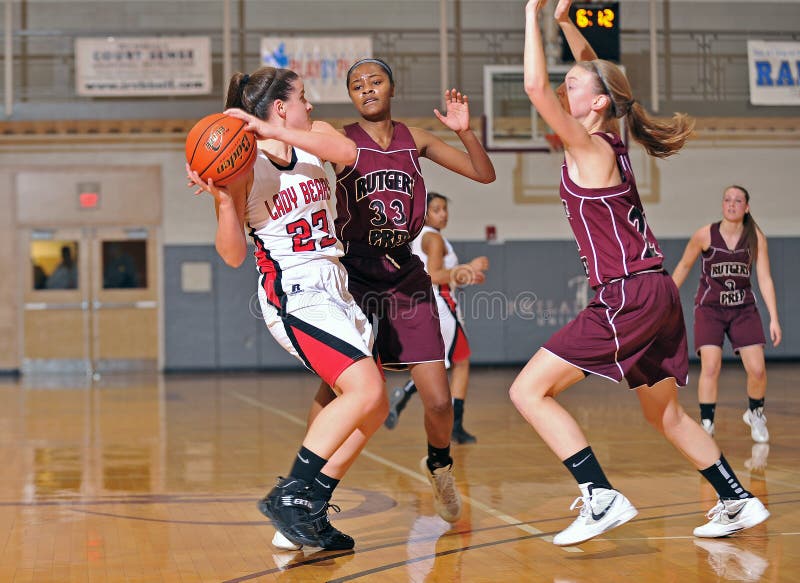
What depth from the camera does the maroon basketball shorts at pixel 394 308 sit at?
14.8 ft

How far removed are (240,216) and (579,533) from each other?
166 cm

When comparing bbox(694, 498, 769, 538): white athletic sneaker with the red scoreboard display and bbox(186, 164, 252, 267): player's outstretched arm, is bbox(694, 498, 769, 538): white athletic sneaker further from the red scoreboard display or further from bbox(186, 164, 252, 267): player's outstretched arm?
the red scoreboard display

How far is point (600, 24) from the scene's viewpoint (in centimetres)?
1176

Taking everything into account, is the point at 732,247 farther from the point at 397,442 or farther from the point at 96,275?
the point at 96,275

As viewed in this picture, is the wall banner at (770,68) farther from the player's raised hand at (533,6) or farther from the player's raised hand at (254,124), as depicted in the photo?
the player's raised hand at (254,124)

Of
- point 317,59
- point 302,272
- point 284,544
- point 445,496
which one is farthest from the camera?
point 317,59

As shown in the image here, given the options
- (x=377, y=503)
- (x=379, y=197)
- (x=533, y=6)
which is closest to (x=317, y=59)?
(x=377, y=503)

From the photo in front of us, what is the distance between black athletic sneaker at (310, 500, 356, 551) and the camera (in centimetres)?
396

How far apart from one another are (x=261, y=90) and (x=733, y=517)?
240 centimetres

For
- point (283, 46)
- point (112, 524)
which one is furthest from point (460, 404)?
point (283, 46)

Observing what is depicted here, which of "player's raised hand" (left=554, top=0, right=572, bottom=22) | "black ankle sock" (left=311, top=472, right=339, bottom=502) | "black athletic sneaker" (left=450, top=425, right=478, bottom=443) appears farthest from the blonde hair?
"black athletic sneaker" (left=450, top=425, right=478, bottom=443)

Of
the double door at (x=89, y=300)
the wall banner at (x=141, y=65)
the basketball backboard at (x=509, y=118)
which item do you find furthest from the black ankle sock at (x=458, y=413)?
the double door at (x=89, y=300)

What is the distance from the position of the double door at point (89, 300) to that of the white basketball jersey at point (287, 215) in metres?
13.7

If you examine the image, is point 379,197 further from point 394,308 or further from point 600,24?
point 600,24
